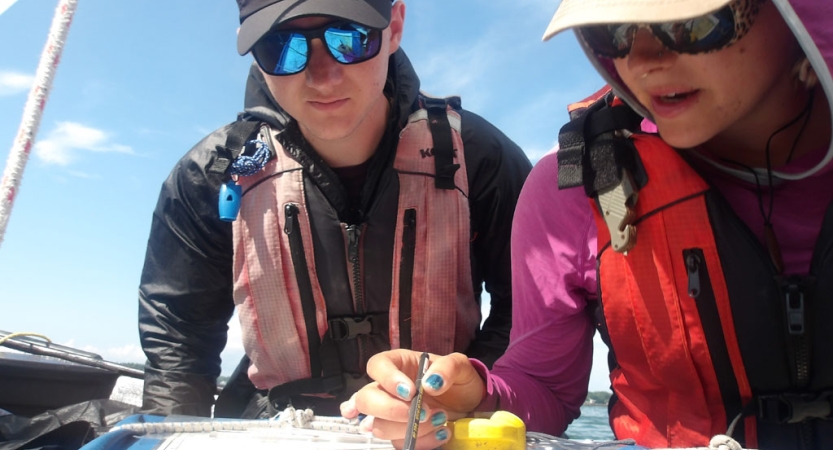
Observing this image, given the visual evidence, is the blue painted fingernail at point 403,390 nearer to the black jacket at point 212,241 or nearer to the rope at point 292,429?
the rope at point 292,429

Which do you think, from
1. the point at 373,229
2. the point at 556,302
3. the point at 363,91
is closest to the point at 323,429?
the point at 556,302

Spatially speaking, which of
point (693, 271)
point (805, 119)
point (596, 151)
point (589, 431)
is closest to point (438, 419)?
point (693, 271)

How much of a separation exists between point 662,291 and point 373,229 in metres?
1.54

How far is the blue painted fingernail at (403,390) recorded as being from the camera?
5.15 feet

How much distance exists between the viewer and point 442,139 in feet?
10.5

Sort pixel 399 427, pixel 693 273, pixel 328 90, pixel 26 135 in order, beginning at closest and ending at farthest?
pixel 399 427 < pixel 693 273 < pixel 26 135 < pixel 328 90

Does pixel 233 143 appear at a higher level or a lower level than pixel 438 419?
higher

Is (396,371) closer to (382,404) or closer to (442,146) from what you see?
(382,404)

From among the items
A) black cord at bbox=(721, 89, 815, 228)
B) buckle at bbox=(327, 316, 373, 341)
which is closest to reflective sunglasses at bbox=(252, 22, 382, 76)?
buckle at bbox=(327, 316, 373, 341)

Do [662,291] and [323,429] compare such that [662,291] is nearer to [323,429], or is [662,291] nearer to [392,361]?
[392,361]

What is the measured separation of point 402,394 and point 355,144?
180cm

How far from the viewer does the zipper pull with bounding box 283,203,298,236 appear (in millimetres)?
3076

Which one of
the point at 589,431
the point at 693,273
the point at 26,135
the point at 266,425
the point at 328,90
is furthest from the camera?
the point at 589,431

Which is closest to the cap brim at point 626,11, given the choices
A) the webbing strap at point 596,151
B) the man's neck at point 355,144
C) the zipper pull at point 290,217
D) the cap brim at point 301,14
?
the webbing strap at point 596,151
